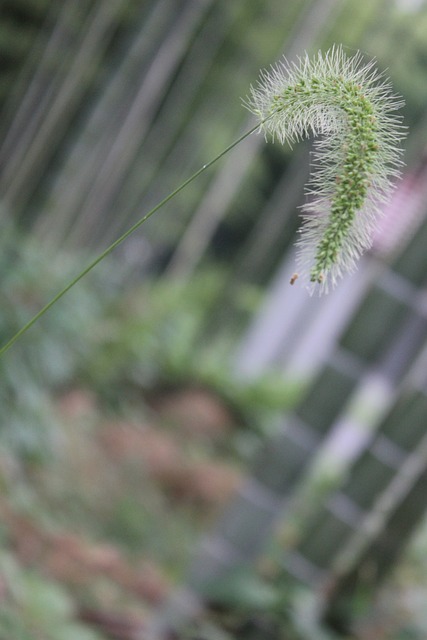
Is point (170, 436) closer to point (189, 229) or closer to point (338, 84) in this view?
point (189, 229)

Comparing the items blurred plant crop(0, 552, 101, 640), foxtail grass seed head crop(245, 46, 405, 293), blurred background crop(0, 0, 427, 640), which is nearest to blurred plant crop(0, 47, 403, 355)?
foxtail grass seed head crop(245, 46, 405, 293)

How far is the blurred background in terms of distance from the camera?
3350 millimetres

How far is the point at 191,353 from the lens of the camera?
718 centimetres

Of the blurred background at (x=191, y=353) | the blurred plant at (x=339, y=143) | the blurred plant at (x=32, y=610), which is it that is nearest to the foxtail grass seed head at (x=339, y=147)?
the blurred plant at (x=339, y=143)

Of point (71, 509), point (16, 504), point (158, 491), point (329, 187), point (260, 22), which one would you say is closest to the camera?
point (329, 187)

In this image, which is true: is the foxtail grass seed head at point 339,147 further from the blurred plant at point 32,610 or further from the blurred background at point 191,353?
the blurred plant at point 32,610

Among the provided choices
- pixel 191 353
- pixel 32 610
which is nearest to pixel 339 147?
pixel 32 610

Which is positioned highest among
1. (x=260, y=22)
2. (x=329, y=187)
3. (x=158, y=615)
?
(x=260, y=22)

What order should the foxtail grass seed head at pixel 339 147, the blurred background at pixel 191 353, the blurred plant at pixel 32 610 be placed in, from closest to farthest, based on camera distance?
the foxtail grass seed head at pixel 339 147 < the blurred plant at pixel 32 610 < the blurred background at pixel 191 353

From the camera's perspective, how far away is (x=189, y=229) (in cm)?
770

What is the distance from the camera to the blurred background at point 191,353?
132 inches

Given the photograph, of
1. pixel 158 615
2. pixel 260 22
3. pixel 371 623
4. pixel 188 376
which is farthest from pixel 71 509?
pixel 260 22

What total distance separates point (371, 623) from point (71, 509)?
53.0 inches

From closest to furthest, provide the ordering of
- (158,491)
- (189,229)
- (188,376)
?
1. (158,491)
2. (188,376)
3. (189,229)
